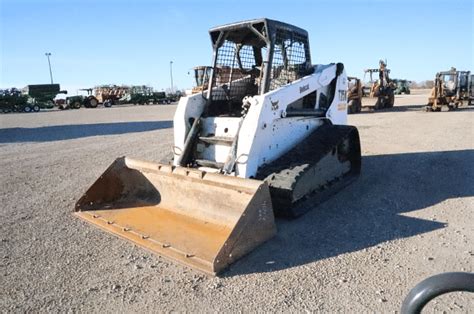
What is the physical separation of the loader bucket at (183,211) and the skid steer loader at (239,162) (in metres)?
0.01

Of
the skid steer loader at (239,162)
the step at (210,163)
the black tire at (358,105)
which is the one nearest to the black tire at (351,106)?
the black tire at (358,105)

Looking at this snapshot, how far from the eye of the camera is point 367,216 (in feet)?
15.7

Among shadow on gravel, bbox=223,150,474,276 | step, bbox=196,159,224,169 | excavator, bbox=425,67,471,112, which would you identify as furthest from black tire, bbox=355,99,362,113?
step, bbox=196,159,224,169

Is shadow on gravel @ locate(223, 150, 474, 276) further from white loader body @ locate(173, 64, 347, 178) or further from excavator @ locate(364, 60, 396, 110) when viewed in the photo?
excavator @ locate(364, 60, 396, 110)

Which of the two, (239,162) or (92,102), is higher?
(92,102)

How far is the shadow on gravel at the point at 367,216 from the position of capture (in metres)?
3.82

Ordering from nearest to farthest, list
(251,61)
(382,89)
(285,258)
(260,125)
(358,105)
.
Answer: (285,258), (260,125), (251,61), (358,105), (382,89)

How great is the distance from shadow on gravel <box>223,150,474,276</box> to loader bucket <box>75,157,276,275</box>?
0.84ft

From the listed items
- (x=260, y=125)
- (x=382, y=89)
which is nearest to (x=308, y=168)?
(x=260, y=125)

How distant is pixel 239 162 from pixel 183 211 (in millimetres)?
916

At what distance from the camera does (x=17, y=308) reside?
120 inches

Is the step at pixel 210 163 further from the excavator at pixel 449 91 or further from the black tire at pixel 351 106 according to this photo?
the excavator at pixel 449 91

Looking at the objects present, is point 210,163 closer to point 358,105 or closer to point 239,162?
point 239,162

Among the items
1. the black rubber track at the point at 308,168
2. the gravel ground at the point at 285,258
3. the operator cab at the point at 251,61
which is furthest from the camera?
the operator cab at the point at 251,61
